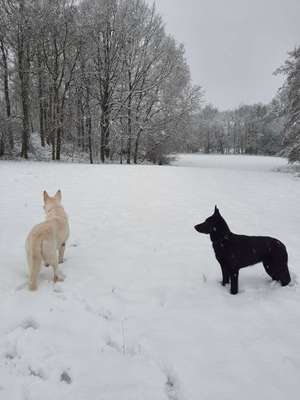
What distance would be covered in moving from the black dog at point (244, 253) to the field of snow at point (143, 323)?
0.86ft

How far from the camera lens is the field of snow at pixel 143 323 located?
7.48ft

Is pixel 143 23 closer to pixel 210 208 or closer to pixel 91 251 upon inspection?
pixel 210 208

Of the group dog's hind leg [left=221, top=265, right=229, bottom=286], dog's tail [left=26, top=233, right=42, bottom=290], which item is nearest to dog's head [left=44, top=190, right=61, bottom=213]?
dog's tail [left=26, top=233, right=42, bottom=290]

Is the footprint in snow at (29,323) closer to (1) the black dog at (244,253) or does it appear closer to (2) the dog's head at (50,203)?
(2) the dog's head at (50,203)

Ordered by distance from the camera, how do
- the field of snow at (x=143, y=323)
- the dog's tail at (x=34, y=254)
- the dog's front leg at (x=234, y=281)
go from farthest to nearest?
the dog's front leg at (x=234, y=281) → the dog's tail at (x=34, y=254) → the field of snow at (x=143, y=323)

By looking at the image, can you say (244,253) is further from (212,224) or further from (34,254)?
(34,254)

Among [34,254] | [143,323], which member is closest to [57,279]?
[34,254]

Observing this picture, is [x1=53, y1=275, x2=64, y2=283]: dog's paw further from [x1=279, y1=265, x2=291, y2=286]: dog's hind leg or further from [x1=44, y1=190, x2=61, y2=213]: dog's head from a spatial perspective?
[x1=279, y1=265, x2=291, y2=286]: dog's hind leg

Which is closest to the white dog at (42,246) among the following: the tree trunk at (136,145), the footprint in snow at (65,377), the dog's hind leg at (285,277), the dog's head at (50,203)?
the dog's head at (50,203)

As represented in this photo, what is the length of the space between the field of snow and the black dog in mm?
261

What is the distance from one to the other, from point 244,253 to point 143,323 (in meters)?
1.76

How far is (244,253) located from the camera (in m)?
3.79

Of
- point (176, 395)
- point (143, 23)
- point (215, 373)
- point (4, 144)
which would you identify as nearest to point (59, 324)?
point (176, 395)

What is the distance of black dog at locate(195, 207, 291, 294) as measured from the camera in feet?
12.4
